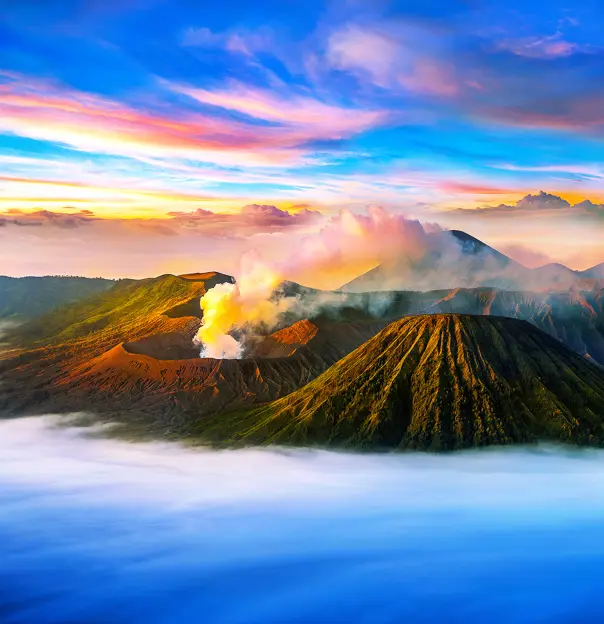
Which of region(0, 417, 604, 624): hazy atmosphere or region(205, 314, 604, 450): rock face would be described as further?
region(205, 314, 604, 450): rock face

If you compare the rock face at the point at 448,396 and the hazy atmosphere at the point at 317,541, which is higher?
the rock face at the point at 448,396

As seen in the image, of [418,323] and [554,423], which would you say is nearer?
[554,423]

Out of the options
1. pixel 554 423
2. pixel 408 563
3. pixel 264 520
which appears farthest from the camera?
pixel 264 520

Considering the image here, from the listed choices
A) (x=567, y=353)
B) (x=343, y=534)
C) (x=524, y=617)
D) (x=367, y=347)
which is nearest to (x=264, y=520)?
(x=343, y=534)

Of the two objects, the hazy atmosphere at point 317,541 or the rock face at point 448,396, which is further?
the rock face at point 448,396

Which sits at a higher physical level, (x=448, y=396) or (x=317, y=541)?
(x=448, y=396)

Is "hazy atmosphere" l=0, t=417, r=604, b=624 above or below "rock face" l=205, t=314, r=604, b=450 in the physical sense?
below

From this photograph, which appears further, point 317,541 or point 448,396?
point 317,541

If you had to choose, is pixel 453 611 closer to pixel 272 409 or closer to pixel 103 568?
pixel 272 409
